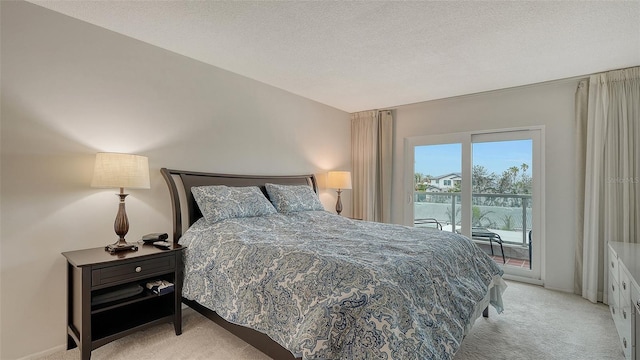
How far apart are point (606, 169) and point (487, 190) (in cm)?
120

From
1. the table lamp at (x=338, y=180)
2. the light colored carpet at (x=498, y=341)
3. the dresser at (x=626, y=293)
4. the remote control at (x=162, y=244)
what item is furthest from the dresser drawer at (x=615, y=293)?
the remote control at (x=162, y=244)

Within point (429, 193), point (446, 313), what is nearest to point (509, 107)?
point (429, 193)

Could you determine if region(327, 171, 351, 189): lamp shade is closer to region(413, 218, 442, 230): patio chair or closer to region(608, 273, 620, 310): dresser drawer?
region(413, 218, 442, 230): patio chair

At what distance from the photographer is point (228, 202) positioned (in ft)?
8.86

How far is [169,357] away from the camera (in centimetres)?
204

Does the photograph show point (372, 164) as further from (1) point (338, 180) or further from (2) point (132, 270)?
(2) point (132, 270)

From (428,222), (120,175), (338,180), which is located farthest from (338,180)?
(120,175)

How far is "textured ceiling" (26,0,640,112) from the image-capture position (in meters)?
2.03

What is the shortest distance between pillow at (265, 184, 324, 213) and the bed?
9.3 inches

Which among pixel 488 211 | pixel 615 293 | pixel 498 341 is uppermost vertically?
pixel 488 211

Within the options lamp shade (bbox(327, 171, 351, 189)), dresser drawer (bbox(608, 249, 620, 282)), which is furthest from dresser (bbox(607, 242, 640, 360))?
lamp shade (bbox(327, 171, 351, 189))

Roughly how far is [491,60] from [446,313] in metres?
2.46

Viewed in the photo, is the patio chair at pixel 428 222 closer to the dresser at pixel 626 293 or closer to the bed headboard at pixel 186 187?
the dresser at pixel 626 293

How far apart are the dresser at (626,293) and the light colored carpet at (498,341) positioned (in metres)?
0.22
